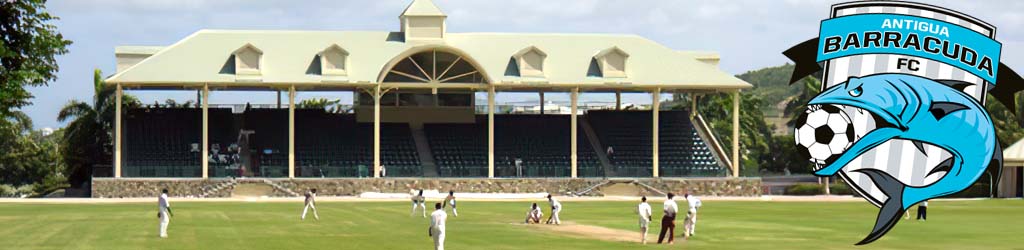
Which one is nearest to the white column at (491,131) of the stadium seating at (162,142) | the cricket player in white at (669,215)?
the stadium seating at (162,142)

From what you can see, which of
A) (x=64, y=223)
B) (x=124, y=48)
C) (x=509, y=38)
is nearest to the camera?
(x=64, y=223)

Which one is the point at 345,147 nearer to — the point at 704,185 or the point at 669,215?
the point at 704,185

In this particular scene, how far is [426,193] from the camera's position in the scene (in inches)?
3162

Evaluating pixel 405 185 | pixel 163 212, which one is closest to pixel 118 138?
pixel 405 185

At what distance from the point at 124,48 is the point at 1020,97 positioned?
6065 centimetres

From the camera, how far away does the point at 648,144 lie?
9019 cm

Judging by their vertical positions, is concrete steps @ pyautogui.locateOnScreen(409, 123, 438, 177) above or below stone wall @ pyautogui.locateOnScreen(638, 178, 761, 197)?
above

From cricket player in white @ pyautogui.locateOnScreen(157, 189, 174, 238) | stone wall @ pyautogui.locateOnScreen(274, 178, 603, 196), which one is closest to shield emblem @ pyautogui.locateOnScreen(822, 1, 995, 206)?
cricket player in white @ pyautogui.locateOnScreen(157, 189, 174, 238)

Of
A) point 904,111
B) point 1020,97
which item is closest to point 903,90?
point 904,111

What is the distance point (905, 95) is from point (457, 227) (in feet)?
86.0

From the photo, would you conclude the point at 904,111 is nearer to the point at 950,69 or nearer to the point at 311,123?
the point at 950,69

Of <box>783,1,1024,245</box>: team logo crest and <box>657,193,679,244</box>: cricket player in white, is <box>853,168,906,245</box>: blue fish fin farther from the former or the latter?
<box>657,193,679,244</box>: cricket player in white

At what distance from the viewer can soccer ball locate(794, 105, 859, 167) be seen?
81.9ft

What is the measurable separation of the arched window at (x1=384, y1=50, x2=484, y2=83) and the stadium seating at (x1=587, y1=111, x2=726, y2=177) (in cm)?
1019
